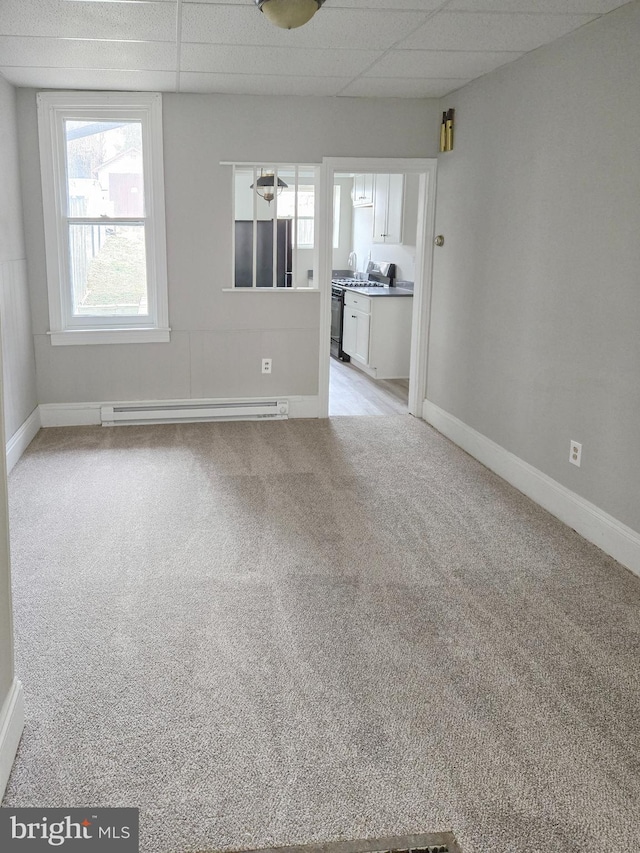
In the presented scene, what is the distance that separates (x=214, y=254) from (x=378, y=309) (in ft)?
7.26

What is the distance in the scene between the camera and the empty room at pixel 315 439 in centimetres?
206

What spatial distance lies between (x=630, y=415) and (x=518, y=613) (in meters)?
1.04

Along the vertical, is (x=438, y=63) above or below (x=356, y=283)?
above

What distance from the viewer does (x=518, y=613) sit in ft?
9.70

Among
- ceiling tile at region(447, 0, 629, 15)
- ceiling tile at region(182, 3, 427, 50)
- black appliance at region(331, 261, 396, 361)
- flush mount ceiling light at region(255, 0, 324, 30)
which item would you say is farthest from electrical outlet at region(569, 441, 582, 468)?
black appliance at region(331, 261, 396, 361)

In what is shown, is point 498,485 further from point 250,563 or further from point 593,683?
point 593,683

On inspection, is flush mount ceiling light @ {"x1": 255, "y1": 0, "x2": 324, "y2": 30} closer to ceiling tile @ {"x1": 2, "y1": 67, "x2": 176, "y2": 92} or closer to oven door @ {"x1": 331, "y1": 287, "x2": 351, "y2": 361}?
ceiling tile @ {"x1": 2, "y1": 67, "x2": 176, "y2": 92}

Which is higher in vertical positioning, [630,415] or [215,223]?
[215,223]

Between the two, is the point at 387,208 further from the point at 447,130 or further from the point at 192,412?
the point at 192,412

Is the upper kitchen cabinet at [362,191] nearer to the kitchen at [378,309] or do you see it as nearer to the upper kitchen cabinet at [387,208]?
the kitchen at [378,309]

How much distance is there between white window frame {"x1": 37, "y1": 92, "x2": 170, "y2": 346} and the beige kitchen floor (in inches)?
64.2

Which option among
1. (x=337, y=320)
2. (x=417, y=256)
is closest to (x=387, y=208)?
(x=337, y=320)

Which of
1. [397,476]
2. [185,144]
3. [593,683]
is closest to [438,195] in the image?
[185,144]

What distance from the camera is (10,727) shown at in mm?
2061
